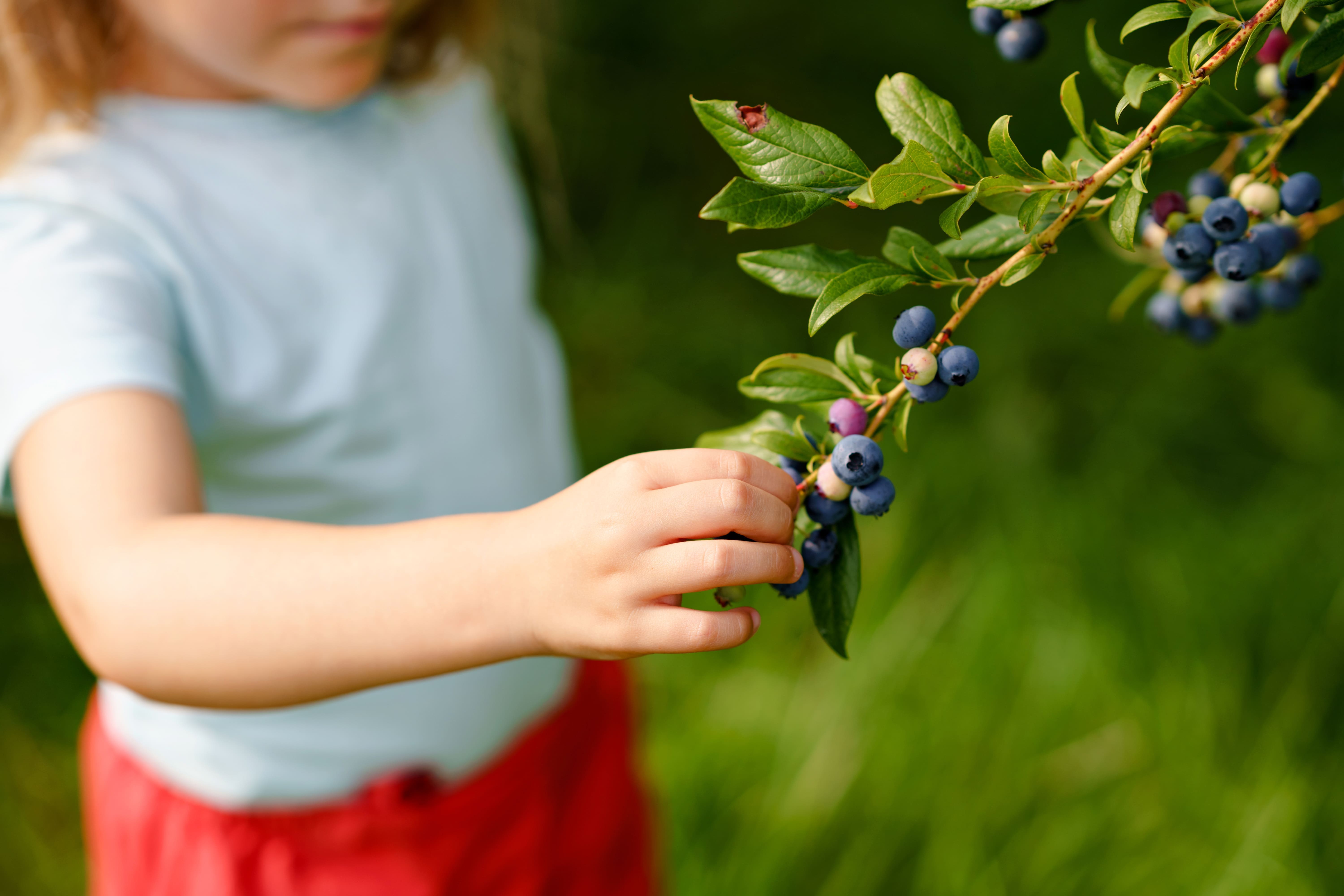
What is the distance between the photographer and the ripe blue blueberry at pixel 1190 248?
430mm

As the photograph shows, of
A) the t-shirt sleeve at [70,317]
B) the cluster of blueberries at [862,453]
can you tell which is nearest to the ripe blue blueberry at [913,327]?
the cluster of blueberries at [862,453]

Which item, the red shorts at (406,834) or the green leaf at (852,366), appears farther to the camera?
the red shorts at (406,834)

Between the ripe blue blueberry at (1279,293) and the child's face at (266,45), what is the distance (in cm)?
68

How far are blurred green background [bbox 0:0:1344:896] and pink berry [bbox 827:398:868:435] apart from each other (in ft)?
1.08

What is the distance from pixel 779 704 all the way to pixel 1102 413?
93 centimetres

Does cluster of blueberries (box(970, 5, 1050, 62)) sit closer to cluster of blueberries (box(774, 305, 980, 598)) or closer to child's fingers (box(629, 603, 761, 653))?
cluster of blueberries (box(774, 305, 980, 598))

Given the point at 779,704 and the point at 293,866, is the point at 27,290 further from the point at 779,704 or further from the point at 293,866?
the point at 779,704

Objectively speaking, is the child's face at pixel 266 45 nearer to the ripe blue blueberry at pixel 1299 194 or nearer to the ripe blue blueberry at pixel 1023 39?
the ripe blue blueberry at pixel 1023 39

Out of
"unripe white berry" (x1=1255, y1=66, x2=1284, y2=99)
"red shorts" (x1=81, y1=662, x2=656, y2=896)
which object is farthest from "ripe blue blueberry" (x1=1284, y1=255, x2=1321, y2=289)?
"red shorts" (x1=81, y1=662, x2=656, y2=896)

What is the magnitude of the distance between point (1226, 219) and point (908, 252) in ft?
0.46

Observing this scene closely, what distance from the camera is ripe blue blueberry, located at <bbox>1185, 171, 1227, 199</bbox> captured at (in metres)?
0.47

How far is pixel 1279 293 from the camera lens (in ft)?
1.82

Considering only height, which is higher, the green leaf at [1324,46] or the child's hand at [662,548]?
the green leaf at [1324,46]

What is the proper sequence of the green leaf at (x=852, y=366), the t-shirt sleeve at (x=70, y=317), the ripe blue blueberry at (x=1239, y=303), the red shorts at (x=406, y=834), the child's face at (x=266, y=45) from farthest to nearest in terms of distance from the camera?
1. the red shorts at (x=406, y=834)
2. the child's face at (x=266, y=45)
3. the t-shirt sleeve at (x=70, y=317)
4. the ripe blue blueberry at (x=1239, y=303)
5. the green leaf at (x=852, y=366)
